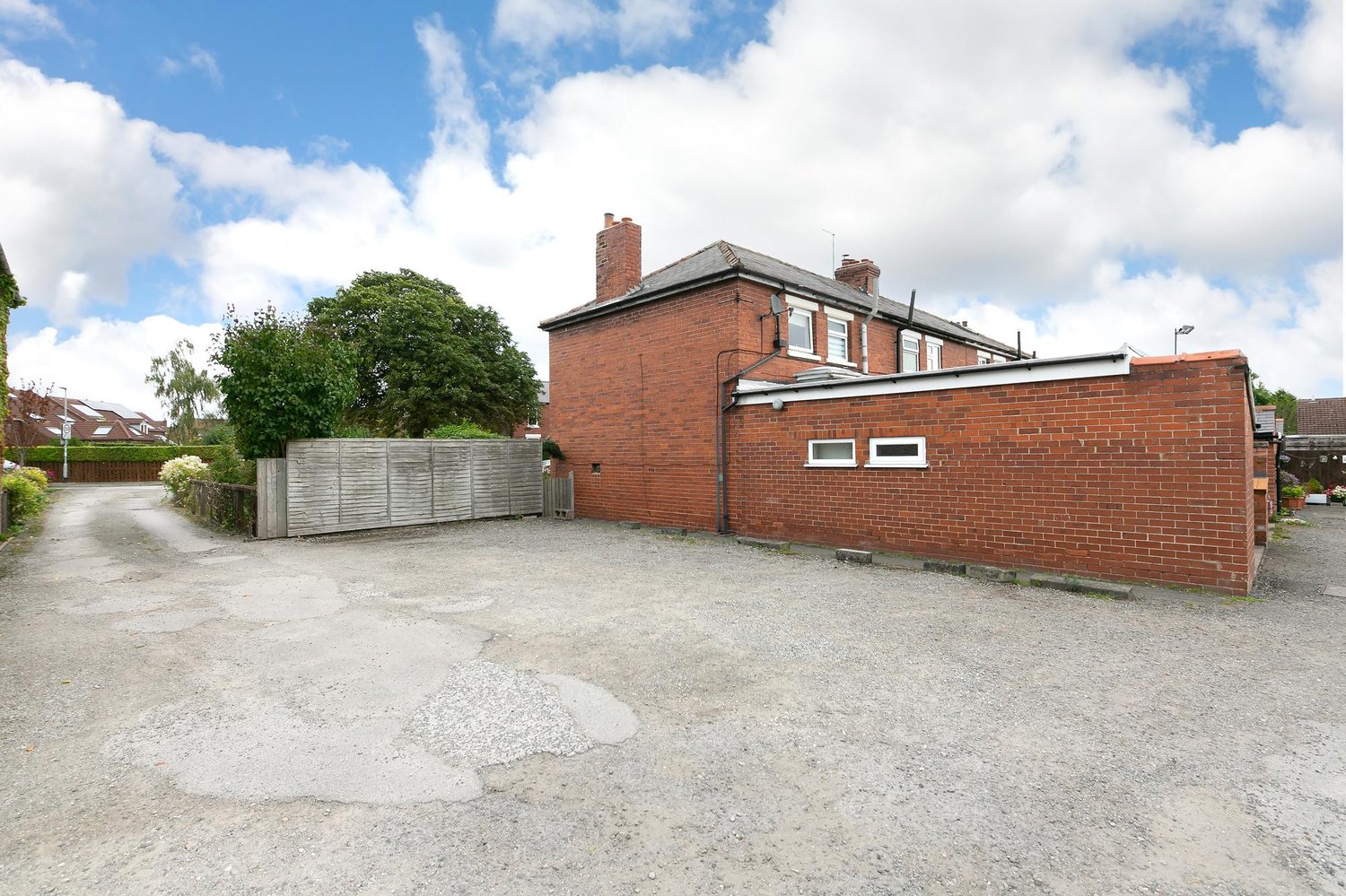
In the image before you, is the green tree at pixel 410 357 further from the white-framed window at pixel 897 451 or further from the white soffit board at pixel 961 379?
the white-framed window at pixel 897 451

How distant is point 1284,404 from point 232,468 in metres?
70.8

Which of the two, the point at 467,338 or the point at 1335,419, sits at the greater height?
the point at 467,338

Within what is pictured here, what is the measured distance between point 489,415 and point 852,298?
20889mm

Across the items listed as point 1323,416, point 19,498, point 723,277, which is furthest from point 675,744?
point 1323,416

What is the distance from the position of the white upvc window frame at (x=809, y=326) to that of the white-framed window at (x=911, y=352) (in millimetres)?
4461

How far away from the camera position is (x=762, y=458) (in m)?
12.8

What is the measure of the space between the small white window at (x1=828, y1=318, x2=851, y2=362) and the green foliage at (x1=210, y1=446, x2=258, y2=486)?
Answer: 13964 millimetres

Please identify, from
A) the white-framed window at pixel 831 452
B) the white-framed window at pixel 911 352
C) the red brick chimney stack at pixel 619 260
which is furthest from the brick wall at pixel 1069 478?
the white-framed window at pixel 911 352

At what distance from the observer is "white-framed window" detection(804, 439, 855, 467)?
36.9ft

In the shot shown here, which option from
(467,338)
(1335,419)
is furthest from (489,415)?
(1335,419)

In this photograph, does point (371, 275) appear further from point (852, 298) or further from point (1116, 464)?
point (1116, 464)

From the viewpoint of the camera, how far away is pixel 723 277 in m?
13.7

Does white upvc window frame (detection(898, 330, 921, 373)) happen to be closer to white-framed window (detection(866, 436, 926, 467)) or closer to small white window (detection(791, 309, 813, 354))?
small white window (detection(791, 309, 813, 354))

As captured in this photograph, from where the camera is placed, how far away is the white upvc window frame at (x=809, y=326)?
1484cm
